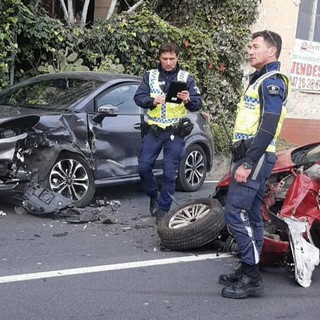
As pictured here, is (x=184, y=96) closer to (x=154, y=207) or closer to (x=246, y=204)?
(x=154, y=207)

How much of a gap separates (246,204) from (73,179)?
292 centimetres

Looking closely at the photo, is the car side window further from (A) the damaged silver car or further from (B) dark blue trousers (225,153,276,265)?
(B) dark blue trousers (225,153,276,265)

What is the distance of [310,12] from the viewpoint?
14.5 metres

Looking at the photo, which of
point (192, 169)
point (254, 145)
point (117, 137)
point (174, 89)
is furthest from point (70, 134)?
point (254, 145)

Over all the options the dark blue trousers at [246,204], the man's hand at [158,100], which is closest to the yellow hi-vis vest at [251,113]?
the dark blue trousers at [246,204]

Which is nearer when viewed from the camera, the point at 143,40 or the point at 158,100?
the point at 158,100

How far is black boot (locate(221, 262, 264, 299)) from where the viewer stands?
14.4 feet

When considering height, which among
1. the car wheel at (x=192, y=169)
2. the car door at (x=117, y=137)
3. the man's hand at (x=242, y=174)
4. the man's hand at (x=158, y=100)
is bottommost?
the car wheel at (x=192, y=169)

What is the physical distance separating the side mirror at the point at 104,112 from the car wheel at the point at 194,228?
5.78 ft

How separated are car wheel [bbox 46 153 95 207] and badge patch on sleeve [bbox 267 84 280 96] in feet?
10.2

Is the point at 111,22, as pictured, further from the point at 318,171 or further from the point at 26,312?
the point at 26,312

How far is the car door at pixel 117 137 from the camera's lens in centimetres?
697

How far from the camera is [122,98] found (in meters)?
7.41

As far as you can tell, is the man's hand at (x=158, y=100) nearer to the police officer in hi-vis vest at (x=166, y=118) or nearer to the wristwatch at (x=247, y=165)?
the police officer in hi-vis vest at (x=166, y=118)
